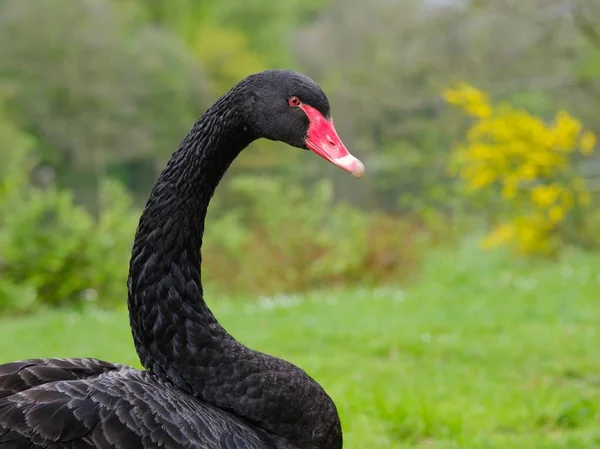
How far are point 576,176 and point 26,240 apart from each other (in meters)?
6.61

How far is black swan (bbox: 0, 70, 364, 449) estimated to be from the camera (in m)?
2.27

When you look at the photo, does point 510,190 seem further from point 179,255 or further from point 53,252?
point 179,255

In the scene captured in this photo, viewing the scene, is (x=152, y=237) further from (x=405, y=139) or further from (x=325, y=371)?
(x=405, y=139)

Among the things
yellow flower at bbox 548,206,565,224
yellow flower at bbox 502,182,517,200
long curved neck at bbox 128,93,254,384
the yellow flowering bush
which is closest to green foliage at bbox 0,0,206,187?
the yellow flowering bush

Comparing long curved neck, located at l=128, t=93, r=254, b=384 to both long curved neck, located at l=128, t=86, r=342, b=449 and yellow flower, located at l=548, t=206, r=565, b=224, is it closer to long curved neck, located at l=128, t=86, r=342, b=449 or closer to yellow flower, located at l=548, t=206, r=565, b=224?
long curved neck, located at l=128, t=86, r=342, b=449

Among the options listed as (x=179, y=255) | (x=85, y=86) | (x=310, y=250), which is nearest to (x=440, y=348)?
(x=179, y=255)

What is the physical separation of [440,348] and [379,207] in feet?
33.9

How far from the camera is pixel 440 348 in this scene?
5.47 meters

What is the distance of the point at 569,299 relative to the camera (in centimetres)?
706

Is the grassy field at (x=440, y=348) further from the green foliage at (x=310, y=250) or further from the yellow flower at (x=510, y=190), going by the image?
the green foliage at (x=310, y=250)

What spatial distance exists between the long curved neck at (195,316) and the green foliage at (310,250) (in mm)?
8268

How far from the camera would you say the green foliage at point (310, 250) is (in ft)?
35.9

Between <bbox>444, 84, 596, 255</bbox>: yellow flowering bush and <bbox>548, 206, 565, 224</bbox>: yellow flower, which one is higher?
<bbox>444, 84, 596, 255</bbox>: yellow flowering bush

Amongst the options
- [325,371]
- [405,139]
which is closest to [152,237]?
[325,371]
